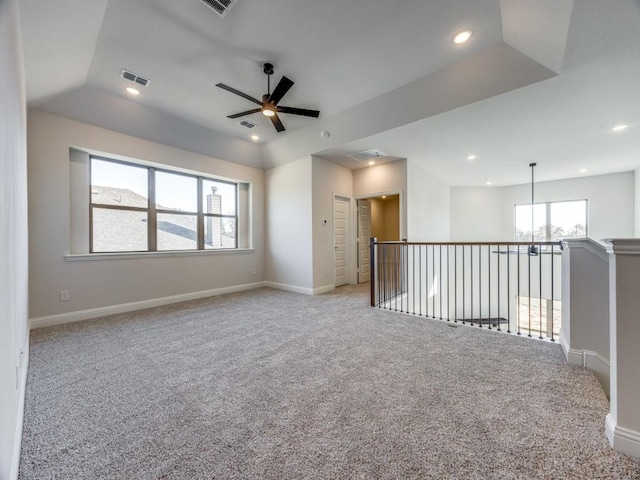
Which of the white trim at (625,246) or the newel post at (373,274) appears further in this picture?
the newel post at (373,274)

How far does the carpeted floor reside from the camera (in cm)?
132

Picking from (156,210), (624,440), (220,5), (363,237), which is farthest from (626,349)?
(156,210)

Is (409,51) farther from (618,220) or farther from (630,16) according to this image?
(618,220)

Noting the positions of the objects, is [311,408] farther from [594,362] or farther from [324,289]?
[324,289]

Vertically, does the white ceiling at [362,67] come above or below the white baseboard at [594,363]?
above

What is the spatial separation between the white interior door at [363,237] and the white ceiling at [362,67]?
219 centimetres

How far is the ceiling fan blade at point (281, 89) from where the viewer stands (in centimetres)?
286

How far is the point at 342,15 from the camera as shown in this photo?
245 centimetres

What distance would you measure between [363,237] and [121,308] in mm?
5179

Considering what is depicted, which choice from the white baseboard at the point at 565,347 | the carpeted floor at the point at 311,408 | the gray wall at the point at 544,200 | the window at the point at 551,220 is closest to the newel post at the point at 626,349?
the carpeted floor at the point at 311,408

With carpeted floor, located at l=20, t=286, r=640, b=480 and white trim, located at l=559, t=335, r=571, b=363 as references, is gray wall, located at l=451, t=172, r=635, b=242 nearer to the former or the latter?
white trim, located at l=559, t=335, r=571, b=363

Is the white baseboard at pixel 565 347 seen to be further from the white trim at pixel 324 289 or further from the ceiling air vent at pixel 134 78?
the ceiling air vent at pixel 134 78

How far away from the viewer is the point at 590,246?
86.0 inches

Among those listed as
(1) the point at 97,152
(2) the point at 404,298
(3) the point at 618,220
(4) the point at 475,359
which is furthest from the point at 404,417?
(3) the point at 618,220
